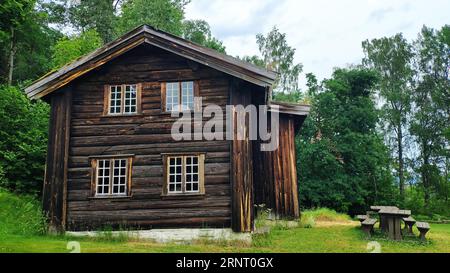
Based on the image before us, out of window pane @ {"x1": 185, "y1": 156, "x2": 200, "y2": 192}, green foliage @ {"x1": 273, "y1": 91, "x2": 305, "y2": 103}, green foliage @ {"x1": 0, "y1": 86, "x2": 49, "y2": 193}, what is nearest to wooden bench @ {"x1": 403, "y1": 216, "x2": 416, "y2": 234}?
window pane @ {"x1": 185, "y1": 156, "x2": 200, "y2": 192}

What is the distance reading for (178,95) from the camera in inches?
582

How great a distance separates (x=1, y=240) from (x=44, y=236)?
6.60ft

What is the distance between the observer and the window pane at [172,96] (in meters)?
14.7

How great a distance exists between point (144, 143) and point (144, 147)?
149 millimetres

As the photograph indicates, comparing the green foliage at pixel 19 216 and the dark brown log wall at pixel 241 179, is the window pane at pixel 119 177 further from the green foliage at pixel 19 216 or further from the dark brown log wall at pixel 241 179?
the dark brown log wall at pixel 241 179

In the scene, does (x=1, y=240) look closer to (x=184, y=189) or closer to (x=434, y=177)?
(x=184, y=189)

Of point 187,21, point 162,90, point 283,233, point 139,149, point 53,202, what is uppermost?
point 187,21

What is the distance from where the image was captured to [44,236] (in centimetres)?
1376

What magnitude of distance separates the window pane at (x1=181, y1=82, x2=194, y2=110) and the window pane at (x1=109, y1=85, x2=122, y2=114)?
241 cm

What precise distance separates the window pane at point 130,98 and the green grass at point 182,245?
457 cm

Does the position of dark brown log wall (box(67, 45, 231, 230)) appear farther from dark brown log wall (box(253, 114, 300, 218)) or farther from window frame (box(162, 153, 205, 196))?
dark brown log wall (box(253, 114, 300, 218))

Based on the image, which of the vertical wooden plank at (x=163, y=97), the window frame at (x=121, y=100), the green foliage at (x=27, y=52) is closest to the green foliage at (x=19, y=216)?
the window frame at (x=121, y=100)
